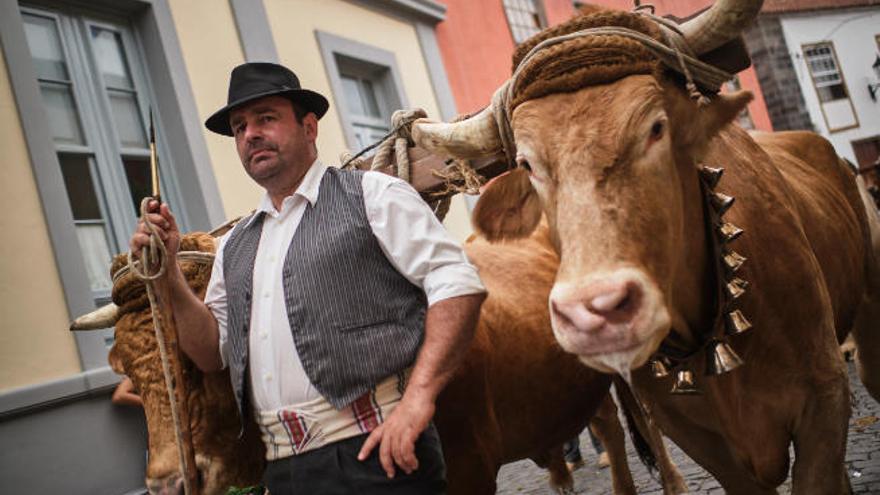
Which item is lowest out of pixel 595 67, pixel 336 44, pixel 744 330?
pixel 744 330

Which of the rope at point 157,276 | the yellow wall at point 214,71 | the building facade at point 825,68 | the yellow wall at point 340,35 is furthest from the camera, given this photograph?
the building facade at point 825,68

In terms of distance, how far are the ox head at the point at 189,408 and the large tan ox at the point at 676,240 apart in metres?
1.19

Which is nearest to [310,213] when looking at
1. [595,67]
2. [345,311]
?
[345,311]

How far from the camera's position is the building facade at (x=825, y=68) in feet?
76.1

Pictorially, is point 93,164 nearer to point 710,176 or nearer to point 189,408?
point 189,408

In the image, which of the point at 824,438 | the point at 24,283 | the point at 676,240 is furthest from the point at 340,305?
the point at 24,283

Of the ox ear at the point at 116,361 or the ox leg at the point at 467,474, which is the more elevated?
the ox ear at the point at 116,361

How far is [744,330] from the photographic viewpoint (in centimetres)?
233

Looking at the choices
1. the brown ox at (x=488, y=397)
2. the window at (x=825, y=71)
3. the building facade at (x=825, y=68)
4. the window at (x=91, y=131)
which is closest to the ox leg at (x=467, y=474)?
the brown ox at (x=488, y=397)

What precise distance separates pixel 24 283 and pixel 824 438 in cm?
480

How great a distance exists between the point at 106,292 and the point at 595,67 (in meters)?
Result: 4.70

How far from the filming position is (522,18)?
41.7 feet

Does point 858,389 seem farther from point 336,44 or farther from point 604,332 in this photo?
point 336,44

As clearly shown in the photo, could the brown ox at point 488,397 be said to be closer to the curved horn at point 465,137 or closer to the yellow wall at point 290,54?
the curved horn at point 465,137
